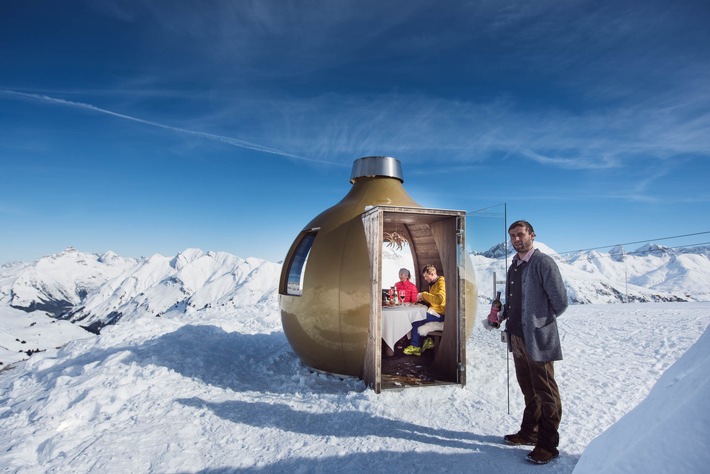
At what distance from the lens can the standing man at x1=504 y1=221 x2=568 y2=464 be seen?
452cm

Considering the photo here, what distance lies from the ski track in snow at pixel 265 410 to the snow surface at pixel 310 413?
0.03 m

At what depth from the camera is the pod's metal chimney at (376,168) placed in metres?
9.38

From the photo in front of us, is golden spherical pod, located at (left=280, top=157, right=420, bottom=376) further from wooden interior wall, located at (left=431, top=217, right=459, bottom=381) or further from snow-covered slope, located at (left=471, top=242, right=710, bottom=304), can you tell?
snow-covered slope, located at (left=471, top=242, right=710, bottom=304)

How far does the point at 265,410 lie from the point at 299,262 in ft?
11.1

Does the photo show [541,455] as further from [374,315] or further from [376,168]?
[376,168]

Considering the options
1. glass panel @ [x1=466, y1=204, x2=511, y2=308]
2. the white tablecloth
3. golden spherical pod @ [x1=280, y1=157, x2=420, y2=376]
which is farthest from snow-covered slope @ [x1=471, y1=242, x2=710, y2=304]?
golden spherical pod @ [x1=280, y1=157, x2=420, y2=376]

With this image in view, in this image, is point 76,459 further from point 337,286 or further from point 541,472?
point 541,472

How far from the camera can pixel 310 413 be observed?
6.10m

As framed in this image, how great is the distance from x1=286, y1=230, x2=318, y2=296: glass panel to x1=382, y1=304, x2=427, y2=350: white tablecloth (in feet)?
6.20

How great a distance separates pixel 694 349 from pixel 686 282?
229 m

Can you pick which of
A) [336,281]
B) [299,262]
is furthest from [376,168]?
[336,281]

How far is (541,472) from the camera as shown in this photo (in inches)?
168

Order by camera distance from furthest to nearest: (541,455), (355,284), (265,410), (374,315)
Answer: (355,284) → (374,315) → (265,410) → (541,455)

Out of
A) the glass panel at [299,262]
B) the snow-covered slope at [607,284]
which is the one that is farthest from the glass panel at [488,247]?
the glass panel at [299,262]
